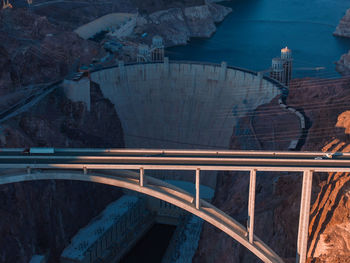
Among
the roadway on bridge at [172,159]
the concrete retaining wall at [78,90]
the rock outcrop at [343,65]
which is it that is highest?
the roadway on bridge at [172,159]

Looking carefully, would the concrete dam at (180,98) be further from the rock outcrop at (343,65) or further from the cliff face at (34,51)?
the rock outcrop at (343,65)

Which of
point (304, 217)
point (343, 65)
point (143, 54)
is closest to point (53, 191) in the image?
point (304, 217)

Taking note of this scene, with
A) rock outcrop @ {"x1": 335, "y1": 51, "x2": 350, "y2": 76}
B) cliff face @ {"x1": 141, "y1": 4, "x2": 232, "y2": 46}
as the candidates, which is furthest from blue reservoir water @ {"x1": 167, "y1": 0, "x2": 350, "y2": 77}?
cliff face @ {"x1": 141, "y1": 4, "x2": 232, "y2": 46}

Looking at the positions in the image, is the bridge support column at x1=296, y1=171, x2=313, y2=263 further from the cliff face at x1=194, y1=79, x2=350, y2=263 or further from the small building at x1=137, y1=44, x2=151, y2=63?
the small building at x1=137, y1=44, x2=151, y2=63

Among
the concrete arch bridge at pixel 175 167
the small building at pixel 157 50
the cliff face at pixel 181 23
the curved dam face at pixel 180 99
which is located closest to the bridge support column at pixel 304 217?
the concrete arch bridge at pixel 175 167

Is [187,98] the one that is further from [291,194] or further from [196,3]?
[196,3]

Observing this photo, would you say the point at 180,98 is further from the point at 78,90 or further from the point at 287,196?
the point at 287,196
